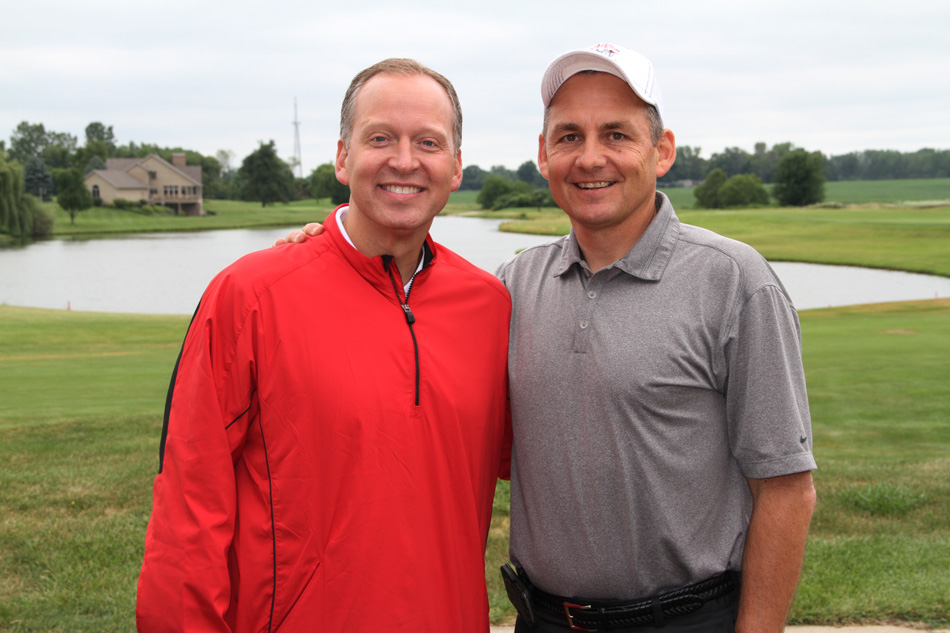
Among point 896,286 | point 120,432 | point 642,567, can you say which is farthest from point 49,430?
point 896,286

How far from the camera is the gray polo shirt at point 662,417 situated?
227cm

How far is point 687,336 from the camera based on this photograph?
2.35 meters

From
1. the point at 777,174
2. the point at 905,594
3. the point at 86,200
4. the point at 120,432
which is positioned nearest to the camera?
the point at 905,594

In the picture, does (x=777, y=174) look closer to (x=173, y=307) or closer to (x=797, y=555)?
(x=173, y=307)

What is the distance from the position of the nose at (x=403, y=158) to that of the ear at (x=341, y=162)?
230 millimetres

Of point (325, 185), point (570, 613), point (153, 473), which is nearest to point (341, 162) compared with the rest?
point (570, 613)

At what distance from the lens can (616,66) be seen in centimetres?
246

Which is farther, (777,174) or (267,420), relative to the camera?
(777,174)

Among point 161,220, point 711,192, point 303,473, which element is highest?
point 711,192

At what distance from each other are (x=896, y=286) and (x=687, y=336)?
119 ft

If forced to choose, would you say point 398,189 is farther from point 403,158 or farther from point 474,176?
point 474,176

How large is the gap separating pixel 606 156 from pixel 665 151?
1.01 ft

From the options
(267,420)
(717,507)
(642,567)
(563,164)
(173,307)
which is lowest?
(173,307)

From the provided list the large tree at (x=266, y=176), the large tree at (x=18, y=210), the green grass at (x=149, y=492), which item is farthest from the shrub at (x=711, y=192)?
the green grass at (x=149, y=492)
